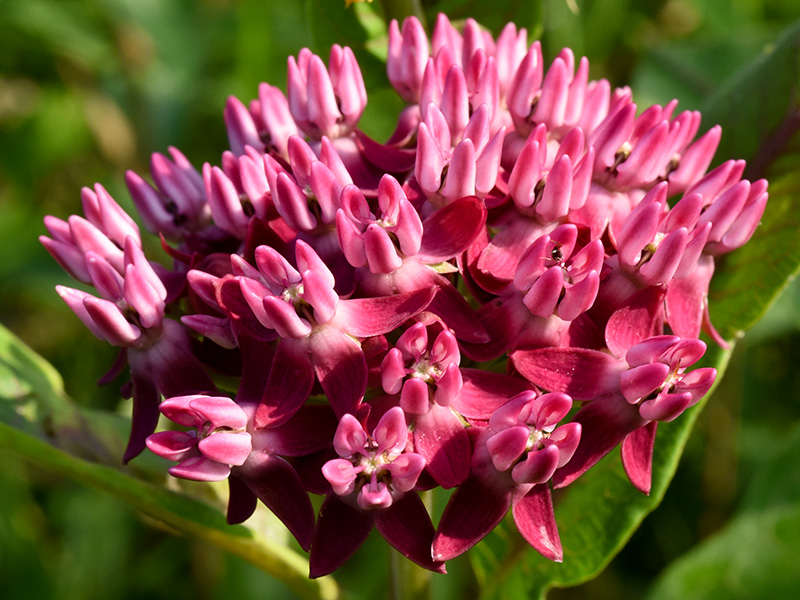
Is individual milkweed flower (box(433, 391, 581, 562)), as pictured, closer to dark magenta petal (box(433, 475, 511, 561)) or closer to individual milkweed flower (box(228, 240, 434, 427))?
dark magenta petal (box(433, 475, 511, 561))

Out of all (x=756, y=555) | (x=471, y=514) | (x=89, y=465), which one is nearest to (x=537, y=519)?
(x=471, y=514)

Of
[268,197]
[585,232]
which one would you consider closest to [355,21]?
[268,197]

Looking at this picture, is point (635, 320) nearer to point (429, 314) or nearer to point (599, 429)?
point (599, 429)

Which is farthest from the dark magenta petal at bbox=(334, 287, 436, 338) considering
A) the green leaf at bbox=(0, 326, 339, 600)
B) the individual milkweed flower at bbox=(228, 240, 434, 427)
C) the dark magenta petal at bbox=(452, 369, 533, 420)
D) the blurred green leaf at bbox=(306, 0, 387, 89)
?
the blurred green leaf at bbox=(306, 0, 387, 89)

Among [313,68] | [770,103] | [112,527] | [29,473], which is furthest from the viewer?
[29,473]

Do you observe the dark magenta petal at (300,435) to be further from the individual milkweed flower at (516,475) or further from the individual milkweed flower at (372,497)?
the individual milkweed flower at (516,475)

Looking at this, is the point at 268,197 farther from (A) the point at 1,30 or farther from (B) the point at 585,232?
(A) the point at 1,30

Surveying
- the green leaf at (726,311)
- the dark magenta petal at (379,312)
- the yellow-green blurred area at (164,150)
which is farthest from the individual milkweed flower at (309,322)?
the yellow-green blurred area at (164,150)
